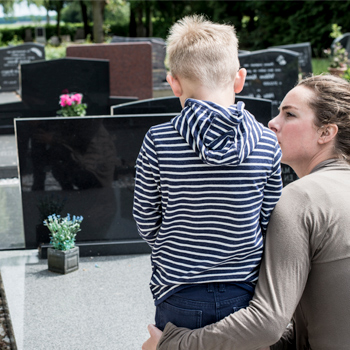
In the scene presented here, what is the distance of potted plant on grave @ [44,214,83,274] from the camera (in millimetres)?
3920

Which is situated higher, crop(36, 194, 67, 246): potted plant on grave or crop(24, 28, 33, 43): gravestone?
crop(24, 28, 33, 43): gravestone

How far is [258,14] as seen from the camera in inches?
1226

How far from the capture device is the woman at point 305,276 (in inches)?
57.9

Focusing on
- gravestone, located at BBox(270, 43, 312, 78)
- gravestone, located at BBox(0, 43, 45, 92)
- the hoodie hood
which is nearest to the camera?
the hoodie hood

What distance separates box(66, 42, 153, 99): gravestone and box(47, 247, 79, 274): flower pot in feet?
24.6

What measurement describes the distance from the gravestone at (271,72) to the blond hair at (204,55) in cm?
718

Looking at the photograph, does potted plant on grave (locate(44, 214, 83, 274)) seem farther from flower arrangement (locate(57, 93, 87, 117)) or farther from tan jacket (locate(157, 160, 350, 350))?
flower arrangement (locate(57, 93, 87, 117))

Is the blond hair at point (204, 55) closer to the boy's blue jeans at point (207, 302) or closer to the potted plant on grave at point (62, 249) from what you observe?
the boy's blue jeans at point (207, 302)

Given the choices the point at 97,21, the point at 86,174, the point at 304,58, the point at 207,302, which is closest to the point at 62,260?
the point at 86,174

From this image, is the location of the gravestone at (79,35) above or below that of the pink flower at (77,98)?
above

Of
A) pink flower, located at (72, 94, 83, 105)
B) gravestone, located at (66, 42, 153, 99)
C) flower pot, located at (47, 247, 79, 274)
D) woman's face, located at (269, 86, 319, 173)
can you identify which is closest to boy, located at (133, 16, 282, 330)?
woman's face, located at (269, 86, 319, 173)

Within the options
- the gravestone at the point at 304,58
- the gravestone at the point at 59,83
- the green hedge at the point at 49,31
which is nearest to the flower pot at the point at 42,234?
the gravestone at the point at 59,83

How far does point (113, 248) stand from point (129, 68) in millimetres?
7365

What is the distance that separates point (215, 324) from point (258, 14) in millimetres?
31918
